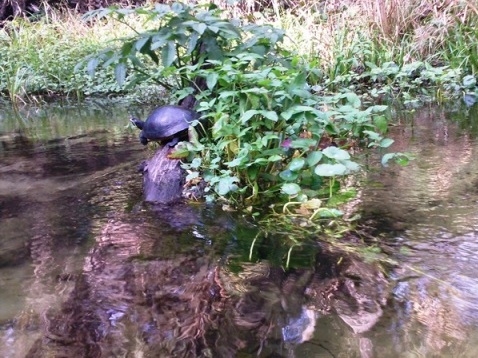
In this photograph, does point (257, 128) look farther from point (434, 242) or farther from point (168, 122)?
point (434, 242)

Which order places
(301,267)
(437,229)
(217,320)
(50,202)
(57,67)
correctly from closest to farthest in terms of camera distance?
(217,320), (301,267), (437,229), (50,202), (57,67)

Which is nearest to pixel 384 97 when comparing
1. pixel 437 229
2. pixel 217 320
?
pixel 437 229

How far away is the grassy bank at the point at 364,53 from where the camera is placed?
5.25m

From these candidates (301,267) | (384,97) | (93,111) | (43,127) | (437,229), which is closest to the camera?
(301,267)

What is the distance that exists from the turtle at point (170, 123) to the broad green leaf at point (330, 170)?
0.90 metres

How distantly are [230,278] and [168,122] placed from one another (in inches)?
47.7

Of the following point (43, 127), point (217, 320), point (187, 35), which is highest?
point (187, 35)

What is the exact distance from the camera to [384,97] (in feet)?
17.5

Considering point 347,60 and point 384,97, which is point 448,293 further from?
point 347,60

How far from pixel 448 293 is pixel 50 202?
6.17 feet

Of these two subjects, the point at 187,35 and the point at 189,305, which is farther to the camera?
the point at 187,35

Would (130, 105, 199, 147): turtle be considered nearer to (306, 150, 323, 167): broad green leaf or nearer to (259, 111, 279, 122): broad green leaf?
(259, 111, 279, 122): broad green leaf

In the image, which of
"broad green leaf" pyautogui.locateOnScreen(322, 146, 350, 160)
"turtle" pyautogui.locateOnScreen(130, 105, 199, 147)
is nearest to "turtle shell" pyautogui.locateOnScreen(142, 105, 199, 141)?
"turtle" pyautogui.locateOnScreen(130, 105, 199, 147)

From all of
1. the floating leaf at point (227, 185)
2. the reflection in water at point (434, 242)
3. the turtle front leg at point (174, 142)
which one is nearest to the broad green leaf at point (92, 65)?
the turtle front leg at point (174, 142)
